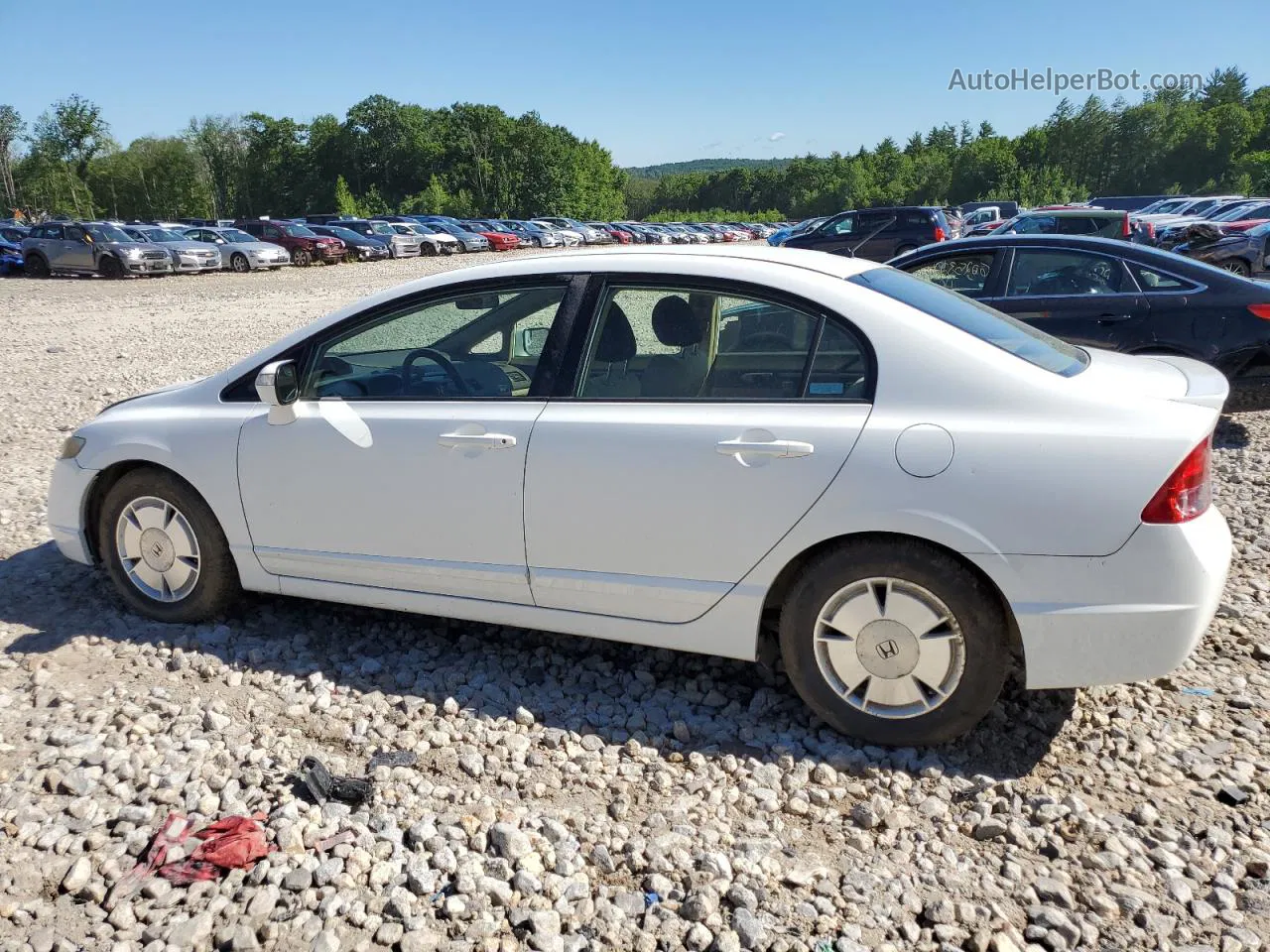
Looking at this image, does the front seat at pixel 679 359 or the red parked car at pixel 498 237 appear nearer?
the front seat at pixel 679 359

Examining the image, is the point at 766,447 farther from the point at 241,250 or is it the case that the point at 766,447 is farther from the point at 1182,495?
the point at 241,250

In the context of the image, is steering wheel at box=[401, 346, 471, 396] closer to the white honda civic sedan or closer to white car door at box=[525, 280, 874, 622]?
the white honda civic sedan

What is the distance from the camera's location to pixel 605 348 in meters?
3.54

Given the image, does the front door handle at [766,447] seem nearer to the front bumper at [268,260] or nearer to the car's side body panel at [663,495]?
the car's side body panel at [663,495]

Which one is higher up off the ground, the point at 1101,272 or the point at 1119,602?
the point at 1101,272

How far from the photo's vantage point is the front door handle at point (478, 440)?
348cm

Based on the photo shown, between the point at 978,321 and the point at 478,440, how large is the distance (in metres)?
1.89

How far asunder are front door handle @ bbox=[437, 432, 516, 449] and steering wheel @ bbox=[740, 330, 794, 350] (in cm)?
92

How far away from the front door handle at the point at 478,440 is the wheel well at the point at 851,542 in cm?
109

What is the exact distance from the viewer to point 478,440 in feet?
11.5

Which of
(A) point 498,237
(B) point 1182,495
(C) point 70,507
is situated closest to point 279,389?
(C) point 70,507

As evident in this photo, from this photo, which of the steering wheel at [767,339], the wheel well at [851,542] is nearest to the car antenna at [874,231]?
the steering wheel at [767,339]

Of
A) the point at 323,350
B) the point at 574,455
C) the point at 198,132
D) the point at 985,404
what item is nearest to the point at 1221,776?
the point at 985,404

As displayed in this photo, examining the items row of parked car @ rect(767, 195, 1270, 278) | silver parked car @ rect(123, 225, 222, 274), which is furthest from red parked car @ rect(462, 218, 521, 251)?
row of parked car @ rect(767, 195, 1270, 278)
